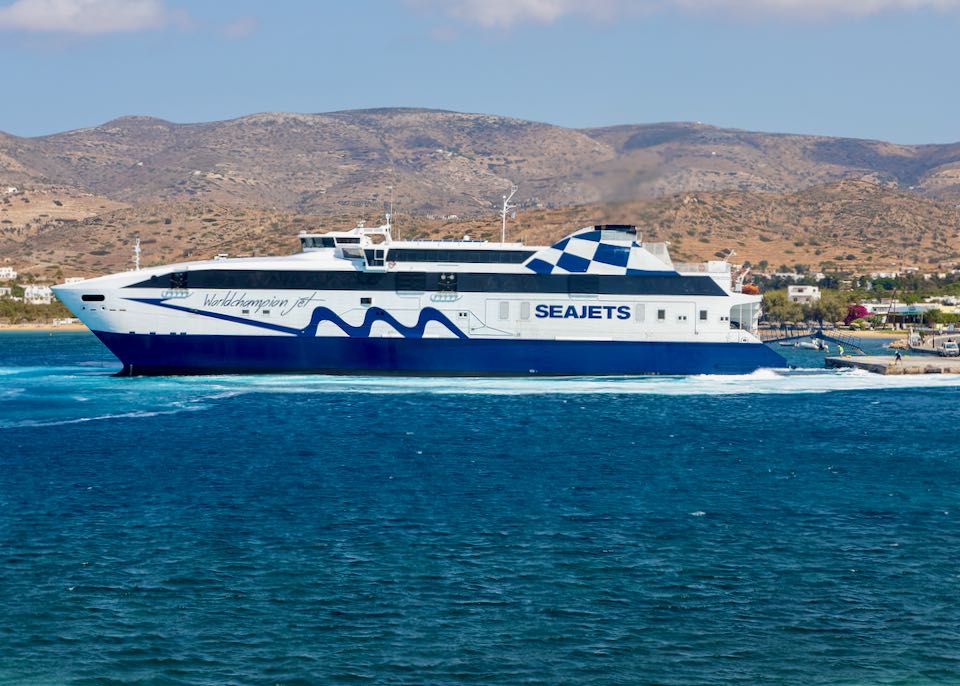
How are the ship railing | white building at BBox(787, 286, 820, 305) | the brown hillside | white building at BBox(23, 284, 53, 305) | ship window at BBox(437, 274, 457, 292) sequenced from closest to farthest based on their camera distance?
ship window at BBox(437, 274, 457, 292) < the ship railing < white building at BBox(787, 286, 820, 305) < white building at BBox(23, 284, 53, 305) < the brown hillside

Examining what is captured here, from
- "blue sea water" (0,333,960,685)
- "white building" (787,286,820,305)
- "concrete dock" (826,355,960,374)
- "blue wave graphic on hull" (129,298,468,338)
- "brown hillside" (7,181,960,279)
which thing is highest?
"brown hillside" (7,181,960,279)

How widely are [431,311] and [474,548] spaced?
30921 millimetres

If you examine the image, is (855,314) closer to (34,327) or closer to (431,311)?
(431,311)

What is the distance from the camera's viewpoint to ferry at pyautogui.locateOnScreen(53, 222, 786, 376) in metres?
52.4

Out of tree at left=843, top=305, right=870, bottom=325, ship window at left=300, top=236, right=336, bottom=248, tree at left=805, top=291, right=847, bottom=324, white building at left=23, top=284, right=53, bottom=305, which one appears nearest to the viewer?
ship window at left=300, top=236, right=336, bottom=248

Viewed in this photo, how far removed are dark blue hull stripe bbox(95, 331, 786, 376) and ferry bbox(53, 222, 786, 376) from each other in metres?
0.06

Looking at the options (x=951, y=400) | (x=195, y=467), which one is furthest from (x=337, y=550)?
(x=951, y=400)

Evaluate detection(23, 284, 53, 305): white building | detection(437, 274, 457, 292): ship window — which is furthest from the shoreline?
detection(437, 274, 457, 292): ship window

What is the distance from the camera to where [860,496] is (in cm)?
2850

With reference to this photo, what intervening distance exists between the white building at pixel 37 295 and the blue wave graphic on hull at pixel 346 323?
117601 mm

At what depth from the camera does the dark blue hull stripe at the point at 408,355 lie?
52562mm

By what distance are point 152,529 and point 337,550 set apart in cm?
443

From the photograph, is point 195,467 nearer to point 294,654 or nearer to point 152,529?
point 152,529

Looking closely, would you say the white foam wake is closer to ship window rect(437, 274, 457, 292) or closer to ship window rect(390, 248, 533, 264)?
ship window rect(437, 274, 457, 292)
